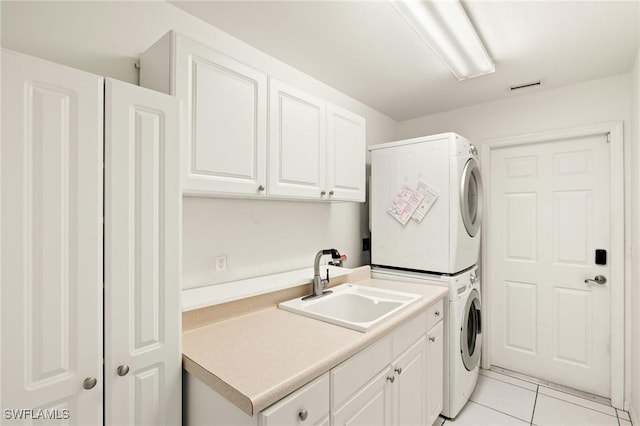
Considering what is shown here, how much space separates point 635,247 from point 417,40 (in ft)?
6.54

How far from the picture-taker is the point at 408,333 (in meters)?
1.66

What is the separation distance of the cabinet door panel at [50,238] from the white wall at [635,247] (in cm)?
292

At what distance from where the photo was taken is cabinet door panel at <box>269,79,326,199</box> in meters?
1.63

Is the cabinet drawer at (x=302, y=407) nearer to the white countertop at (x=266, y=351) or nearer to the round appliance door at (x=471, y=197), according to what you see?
the white countertop at (x=266, y=351)

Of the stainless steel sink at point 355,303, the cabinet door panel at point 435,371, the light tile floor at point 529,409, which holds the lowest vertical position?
the light tile floor at point 529,409

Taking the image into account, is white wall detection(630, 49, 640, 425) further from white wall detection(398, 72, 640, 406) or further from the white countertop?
the white countertop

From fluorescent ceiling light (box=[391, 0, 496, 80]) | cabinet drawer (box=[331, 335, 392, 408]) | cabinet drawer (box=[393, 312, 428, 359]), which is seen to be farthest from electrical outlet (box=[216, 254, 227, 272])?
fluorescent ceiling light (box=[391, 0, 496, 80])

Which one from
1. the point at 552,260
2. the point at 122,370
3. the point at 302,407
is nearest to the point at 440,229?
the point at 552,260

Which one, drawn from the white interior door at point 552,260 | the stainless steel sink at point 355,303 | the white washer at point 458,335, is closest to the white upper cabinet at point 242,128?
the stainless steel sink at point 355,303

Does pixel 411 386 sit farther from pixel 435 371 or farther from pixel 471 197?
pixel 471 197

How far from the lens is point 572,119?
2.46 meters

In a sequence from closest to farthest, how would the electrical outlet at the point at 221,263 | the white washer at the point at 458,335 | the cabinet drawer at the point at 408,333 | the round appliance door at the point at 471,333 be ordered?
1. the cabinet drawer at the point at 408,333
2. the electrical outlet at the point at 221,263
3. the white washer at the point at 458,335
4. the round appliance door at the point at 471,333

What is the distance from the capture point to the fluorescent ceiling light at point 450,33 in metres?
1.43

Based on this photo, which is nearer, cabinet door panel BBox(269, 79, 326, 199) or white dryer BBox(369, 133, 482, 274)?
cabinet door panel BBox(269, 79, 326, 199)
